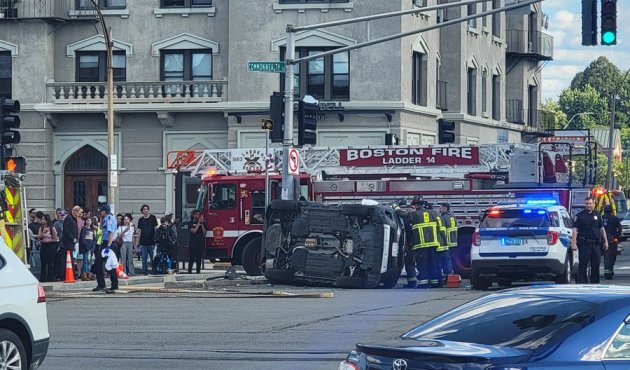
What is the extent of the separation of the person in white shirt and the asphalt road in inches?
270

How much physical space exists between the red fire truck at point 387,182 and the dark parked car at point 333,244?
95.3 inches

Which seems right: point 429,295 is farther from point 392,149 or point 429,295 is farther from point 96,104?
point 96,104

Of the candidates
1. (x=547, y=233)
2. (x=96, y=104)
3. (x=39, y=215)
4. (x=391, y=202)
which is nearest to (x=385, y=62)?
(x=96, y=104)

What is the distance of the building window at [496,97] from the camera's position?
5475 centimetres

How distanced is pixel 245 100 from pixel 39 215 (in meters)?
14.7

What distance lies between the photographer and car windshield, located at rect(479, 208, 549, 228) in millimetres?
24922

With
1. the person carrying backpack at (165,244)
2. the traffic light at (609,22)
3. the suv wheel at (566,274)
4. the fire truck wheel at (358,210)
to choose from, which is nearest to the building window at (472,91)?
the person carrying backpack at (165,244)

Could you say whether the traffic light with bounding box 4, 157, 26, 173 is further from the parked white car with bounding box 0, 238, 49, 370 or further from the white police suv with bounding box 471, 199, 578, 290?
the parked white car with bounding box 0, 238, 49, 370

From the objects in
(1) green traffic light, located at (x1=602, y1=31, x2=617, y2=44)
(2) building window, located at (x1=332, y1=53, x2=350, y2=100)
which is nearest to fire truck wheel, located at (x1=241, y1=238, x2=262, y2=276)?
(1) green traffic light, located at (x1=602, y1=31, x2=617, y2=44)

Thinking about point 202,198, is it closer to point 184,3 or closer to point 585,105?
point 184,3

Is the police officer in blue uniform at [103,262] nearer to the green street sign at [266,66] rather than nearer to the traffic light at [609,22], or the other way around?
the green street sign at [266,66]

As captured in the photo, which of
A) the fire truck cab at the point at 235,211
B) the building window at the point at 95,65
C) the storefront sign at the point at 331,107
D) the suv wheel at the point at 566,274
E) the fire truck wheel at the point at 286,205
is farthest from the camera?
the building window at the point at 95,65

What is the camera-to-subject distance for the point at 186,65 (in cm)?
4503

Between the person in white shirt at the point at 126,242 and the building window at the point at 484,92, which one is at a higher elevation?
the building window at the point at 484,92
